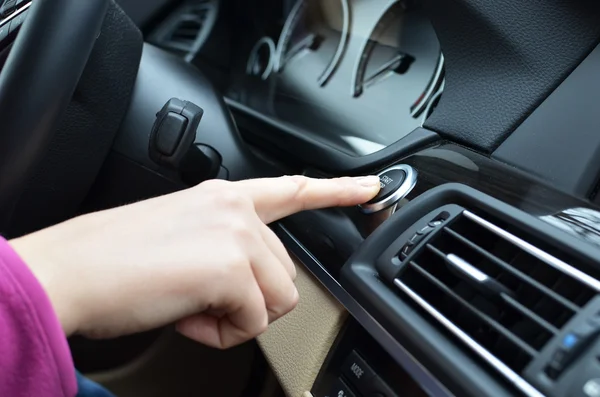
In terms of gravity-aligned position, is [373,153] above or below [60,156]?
above

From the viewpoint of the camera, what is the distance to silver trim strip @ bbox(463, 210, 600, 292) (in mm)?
505

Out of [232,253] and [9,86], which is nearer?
[232,253]

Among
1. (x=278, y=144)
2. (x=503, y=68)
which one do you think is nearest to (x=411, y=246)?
(x=503, y=68)

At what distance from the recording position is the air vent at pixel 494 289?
0.51 m

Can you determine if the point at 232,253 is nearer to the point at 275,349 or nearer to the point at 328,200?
the point at 328,200

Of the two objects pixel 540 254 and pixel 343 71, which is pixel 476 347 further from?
pixel 343 71

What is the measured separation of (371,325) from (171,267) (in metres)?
0.22

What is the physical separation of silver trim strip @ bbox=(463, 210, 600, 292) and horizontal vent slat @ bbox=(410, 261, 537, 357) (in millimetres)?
69

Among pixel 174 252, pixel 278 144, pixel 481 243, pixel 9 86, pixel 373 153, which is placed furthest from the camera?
pixel 278 144

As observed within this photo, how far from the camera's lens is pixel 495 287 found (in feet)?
1.77

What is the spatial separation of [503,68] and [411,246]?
316mm

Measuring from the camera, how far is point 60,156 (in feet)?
2.85

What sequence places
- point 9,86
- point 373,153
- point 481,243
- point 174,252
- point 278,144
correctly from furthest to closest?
point 278,144
point 373,153
point 9,86
point 481,243
point 174,252

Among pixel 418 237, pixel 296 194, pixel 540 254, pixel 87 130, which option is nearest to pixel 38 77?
pixel 87 130
